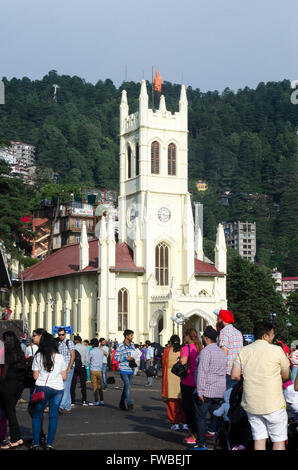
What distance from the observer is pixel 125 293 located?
64.9m

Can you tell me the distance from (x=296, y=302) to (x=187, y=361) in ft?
305

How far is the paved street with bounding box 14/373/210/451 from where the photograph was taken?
14.4 meters

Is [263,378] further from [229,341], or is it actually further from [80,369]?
[80,369]

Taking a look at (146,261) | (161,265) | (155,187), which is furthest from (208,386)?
(155,187)

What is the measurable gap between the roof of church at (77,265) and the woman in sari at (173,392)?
151ft

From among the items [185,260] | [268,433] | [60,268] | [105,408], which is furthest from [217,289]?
[268,433]

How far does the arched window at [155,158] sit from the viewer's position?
67688mm

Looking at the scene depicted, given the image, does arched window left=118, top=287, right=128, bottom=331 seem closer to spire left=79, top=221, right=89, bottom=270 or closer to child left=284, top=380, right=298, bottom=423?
spire left=79, top=221, right=89, bottom=270

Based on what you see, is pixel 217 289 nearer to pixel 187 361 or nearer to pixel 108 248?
pixel 108 248

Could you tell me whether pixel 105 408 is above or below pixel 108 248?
below

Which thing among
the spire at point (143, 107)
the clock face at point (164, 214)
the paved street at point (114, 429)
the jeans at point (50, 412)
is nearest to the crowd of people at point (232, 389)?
the paved street at point (114, 429)

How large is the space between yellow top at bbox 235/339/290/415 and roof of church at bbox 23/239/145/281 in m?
52.6

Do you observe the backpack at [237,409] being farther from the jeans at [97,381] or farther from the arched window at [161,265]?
the arched window at [161,265]

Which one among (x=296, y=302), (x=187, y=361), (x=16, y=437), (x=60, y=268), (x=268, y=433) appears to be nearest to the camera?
(x=268, y=433)
